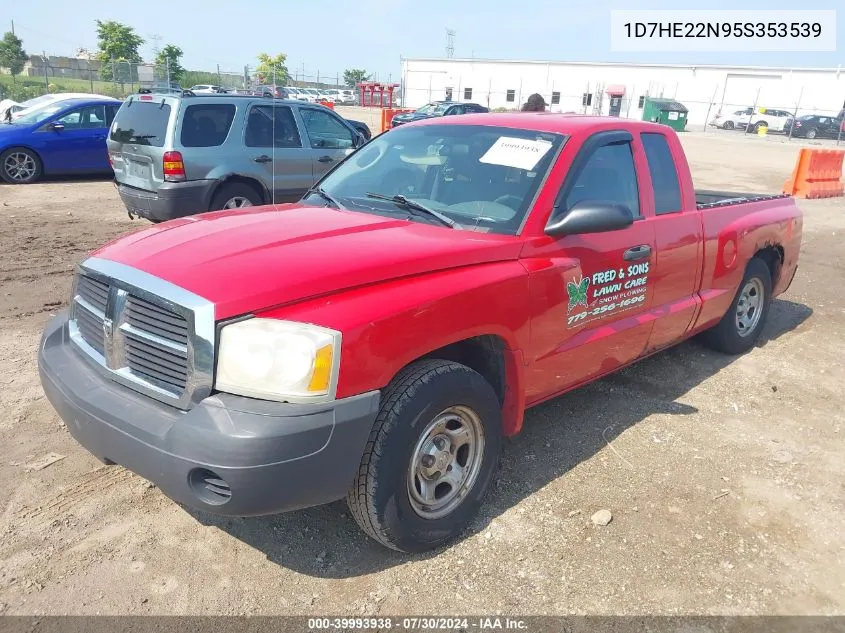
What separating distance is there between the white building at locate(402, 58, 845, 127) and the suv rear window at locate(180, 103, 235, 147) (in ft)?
143

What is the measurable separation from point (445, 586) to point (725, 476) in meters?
1.80

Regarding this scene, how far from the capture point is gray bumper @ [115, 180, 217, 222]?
768 cm

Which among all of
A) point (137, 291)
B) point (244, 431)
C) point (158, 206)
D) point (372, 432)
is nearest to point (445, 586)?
point (372, 432)

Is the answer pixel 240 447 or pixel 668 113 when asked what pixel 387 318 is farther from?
pixel 668 113

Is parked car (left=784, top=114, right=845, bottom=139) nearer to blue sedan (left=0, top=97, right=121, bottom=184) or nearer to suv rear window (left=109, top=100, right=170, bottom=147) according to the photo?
blue sedan (left=0, top=97, right=121, bottom=184)

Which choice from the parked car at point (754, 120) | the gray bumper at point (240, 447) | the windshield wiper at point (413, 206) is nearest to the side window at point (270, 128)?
the windshield wiper at point (413, 206)

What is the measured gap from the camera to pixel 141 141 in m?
8.00

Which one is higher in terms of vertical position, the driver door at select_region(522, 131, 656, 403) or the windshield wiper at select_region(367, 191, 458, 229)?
the windshield wiper at select_region(367, 191, 458, 229)

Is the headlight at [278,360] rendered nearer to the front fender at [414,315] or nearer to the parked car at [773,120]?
the front fender at [414,315]

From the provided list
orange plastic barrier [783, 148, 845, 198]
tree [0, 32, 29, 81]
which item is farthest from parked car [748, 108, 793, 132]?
tree [0, 32, 29, 81]

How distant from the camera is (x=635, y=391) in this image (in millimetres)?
4629

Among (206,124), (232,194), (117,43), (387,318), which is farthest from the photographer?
(117,43)

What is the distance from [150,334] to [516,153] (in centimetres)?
201

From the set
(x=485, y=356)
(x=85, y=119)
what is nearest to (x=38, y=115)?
(x=85, y=119)
